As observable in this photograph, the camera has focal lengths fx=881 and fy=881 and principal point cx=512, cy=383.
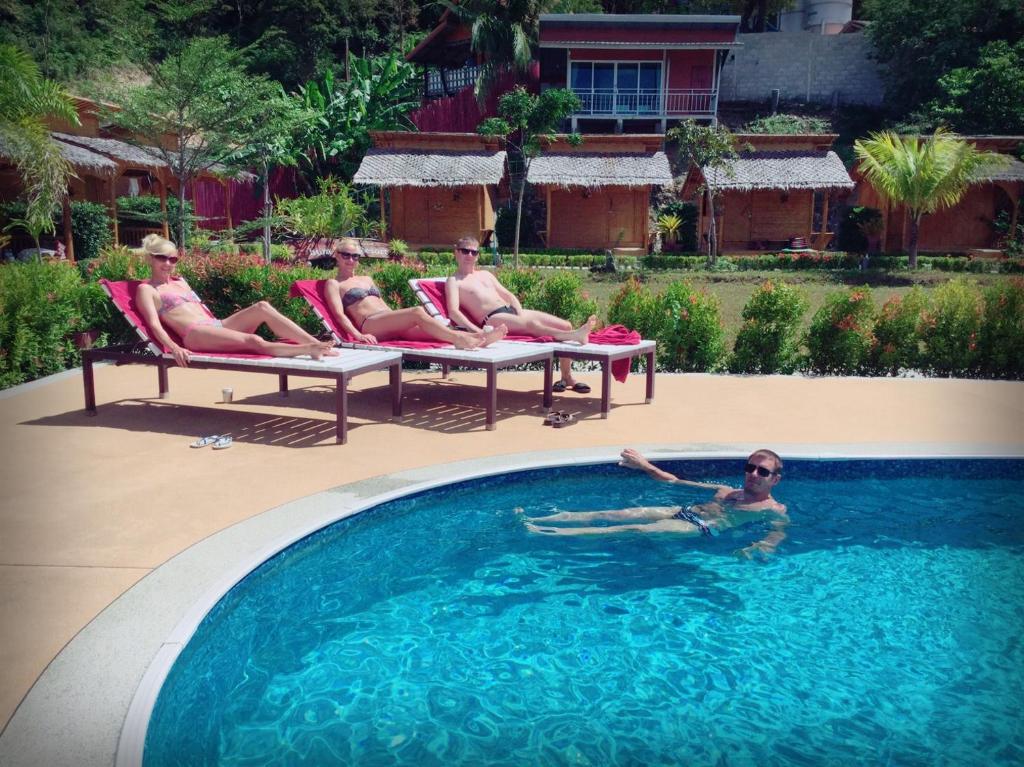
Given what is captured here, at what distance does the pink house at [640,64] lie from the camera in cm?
3109

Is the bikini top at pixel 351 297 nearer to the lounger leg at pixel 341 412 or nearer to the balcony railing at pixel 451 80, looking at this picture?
the lounger leg at pixel 341 412

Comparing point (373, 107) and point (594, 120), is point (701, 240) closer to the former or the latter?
point (594, 120)

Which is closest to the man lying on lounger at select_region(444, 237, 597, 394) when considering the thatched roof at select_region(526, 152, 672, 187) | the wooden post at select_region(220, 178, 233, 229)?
the thatched roof at select_region(526, 152, 672, 187)

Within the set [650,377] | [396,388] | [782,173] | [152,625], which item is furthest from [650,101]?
[152,625]

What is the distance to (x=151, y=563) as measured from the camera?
375 centimetres

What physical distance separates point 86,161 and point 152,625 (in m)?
20.8

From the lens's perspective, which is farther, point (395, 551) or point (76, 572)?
point (395, 551)

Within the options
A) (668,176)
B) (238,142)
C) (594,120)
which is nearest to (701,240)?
(668,176)

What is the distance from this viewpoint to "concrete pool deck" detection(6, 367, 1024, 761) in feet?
12.2

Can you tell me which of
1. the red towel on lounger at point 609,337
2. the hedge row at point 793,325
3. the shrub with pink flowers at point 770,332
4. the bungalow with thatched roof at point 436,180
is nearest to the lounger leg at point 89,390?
the hedge row at point 793,325

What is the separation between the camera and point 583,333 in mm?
6805

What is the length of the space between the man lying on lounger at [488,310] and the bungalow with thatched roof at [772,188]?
775 inches

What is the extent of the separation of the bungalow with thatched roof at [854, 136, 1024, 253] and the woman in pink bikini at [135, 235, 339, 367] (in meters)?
24.0

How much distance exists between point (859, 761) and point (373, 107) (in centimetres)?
3562
